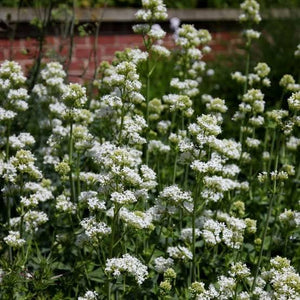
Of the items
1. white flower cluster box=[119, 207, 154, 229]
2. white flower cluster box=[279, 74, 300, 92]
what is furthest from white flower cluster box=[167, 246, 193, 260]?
white flower cluster box=[279, 74, 300, 92]

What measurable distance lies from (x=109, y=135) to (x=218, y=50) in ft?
14.3

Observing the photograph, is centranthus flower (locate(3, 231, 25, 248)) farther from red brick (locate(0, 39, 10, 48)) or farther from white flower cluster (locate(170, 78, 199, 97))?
red brick (locate(0, 39, 10, 48))

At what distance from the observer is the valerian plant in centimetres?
267

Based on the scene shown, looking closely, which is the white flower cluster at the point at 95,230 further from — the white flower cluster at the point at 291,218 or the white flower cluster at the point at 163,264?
the white flower cluster at the point at 291,218

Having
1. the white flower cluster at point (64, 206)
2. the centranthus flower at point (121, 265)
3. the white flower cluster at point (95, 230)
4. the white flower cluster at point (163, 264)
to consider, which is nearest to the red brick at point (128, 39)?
the white flower cluster at point (64, 206)

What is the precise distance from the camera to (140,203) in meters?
3.40

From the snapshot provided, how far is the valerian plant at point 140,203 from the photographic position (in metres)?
2.67

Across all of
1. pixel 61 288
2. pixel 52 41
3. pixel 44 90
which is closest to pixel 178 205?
pixel 61 288

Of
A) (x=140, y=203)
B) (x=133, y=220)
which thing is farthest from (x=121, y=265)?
(x=140, y=203)

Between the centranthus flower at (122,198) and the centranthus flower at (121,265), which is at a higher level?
the centranthus flower at (122,198)

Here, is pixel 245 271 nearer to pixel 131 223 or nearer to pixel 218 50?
pixel 131 223

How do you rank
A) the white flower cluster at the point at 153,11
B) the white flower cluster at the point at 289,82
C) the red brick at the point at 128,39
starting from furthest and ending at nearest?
the red brick at the point at 128,39
the white flower cluster at the point at 289,82
the white flower cluster at the point at 153,11

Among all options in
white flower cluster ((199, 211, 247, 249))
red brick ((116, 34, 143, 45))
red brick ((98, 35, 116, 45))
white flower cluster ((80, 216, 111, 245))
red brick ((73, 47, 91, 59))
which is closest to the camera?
white flower cluster ((80, 216, 111, 245))

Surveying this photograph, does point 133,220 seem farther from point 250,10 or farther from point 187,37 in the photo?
point 250,10
